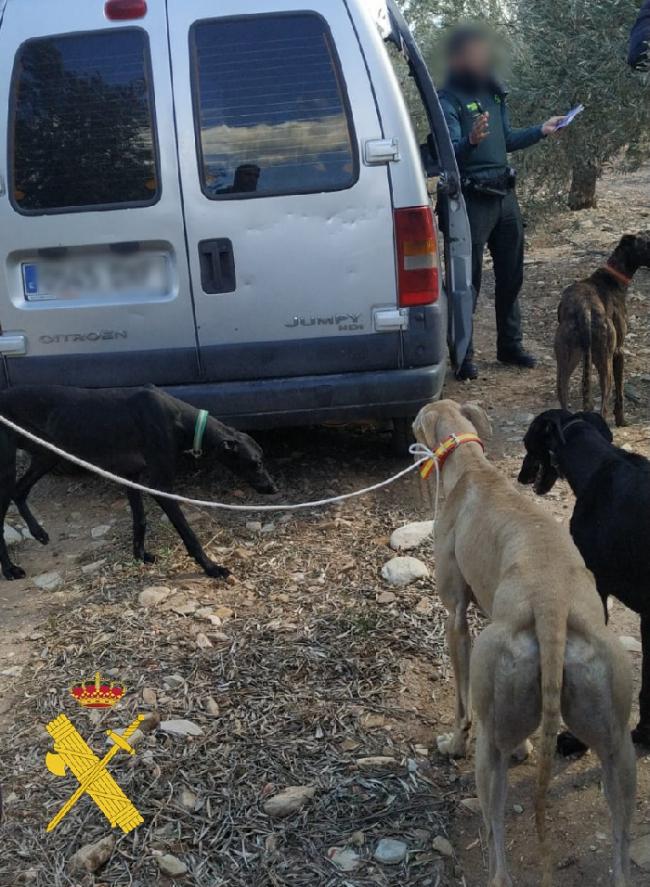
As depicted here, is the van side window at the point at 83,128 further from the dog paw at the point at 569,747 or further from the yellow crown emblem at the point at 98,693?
the dog paw at the point at 569,747

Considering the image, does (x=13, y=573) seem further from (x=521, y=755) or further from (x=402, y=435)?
(x=521, y=755)

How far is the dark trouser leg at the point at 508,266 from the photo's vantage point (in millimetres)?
6918

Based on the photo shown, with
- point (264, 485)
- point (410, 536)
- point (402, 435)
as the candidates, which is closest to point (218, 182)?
point (264, 485)

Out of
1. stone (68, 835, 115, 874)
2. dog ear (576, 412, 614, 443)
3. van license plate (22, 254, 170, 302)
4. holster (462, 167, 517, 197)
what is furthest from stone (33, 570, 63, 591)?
holster (462, 167, 517, 197)

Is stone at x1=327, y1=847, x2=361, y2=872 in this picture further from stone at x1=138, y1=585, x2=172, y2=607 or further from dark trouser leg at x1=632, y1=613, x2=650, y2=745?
stone at x1=138, y1=585, x2=172, y2=607

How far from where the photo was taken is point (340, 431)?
6.07 meters

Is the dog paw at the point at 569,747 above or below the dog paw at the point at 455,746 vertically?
below

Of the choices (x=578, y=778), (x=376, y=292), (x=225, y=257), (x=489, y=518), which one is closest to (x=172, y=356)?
(x=225, y=257)

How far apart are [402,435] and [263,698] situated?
89.2 inches

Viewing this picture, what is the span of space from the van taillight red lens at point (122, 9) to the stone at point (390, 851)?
3.89 m

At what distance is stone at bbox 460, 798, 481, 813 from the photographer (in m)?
2.87

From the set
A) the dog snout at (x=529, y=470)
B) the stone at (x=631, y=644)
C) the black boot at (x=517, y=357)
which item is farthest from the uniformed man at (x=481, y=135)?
the stone at (x=631, y=644)

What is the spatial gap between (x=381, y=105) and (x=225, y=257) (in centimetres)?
106

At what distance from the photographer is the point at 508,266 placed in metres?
7.07
